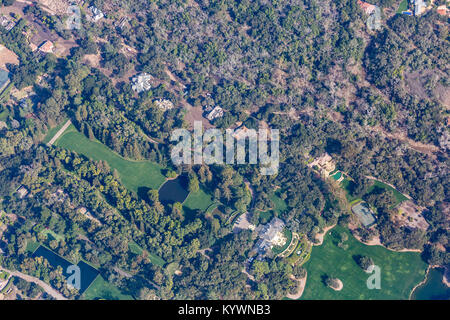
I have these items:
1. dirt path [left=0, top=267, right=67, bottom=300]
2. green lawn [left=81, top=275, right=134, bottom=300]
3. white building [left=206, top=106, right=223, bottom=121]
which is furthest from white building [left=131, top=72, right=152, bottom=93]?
dirt path [left=0, top=267, right=67, bottom=300]

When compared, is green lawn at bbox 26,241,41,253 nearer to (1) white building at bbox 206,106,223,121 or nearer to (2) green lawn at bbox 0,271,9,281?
(2) green lawn at bbox 0,271,9,281

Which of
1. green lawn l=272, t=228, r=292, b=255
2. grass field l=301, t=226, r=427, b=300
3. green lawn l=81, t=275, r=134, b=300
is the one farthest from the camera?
green lawn l=272, t=228, r=292, b=255

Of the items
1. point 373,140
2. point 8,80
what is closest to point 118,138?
point 8,80

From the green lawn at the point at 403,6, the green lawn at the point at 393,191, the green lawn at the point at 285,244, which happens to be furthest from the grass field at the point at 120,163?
the green lawn at the point at 403,6

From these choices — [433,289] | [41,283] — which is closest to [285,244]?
[433,289]

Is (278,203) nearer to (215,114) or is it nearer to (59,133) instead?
(215,114)

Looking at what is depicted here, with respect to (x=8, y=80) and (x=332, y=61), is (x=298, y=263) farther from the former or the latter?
(x=8, y=80)

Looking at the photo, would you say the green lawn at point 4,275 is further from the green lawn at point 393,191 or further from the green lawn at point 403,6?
the green lawn at point 403,6
